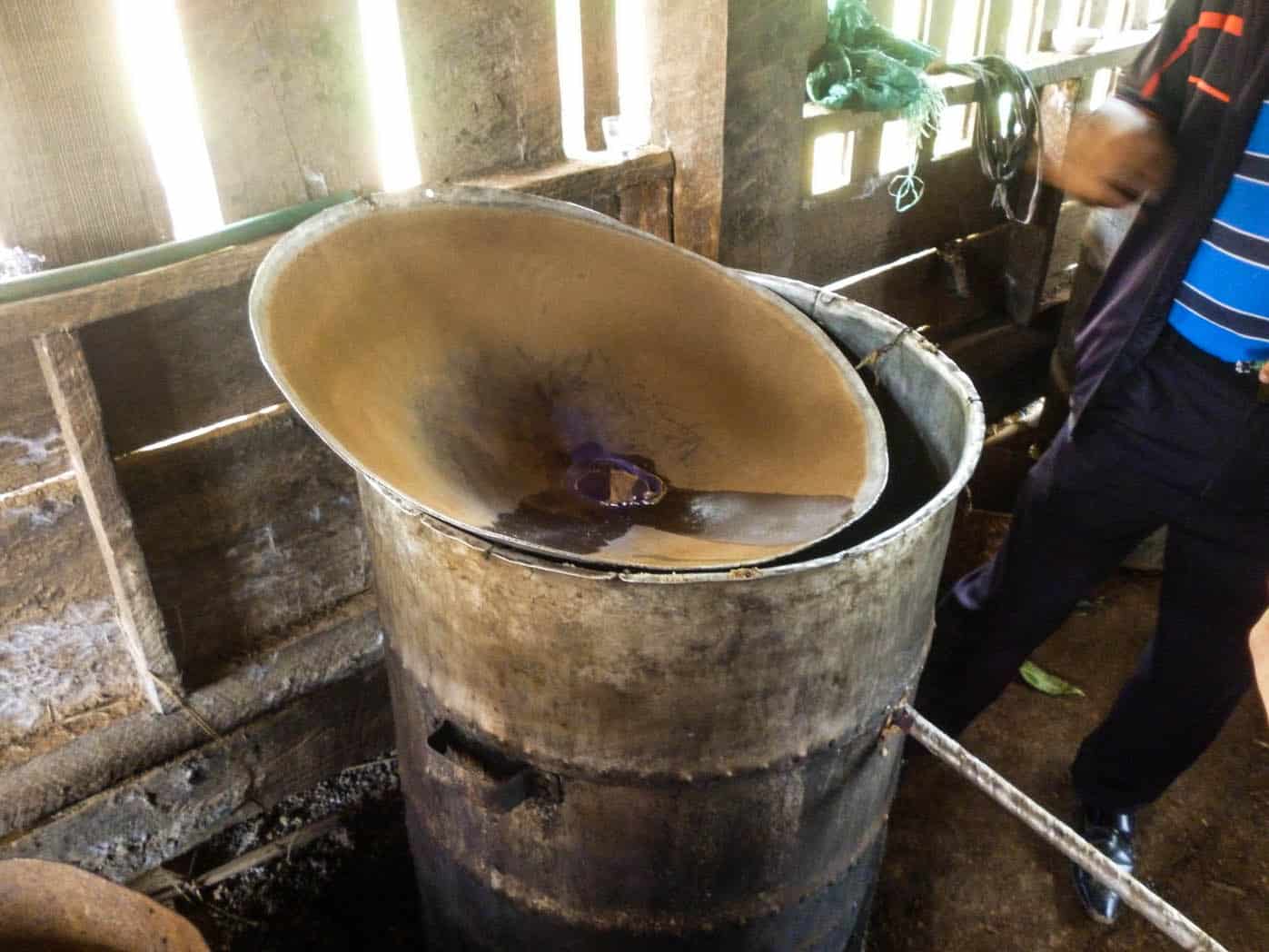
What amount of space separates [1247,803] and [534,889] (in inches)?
84.0

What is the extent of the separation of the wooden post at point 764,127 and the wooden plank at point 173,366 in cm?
115

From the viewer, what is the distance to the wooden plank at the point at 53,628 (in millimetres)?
1829

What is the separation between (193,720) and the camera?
2.13 m

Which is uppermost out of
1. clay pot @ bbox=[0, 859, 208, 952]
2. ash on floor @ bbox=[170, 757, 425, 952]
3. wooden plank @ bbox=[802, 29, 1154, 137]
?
wooden plank @ bbox=[802, 29, 1154, 137]

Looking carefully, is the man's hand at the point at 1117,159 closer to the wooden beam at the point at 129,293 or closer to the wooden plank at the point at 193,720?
the wooden beam at the point at 129,293

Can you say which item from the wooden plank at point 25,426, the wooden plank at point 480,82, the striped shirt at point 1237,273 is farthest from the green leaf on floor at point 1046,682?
the wooden plank at point 25,426

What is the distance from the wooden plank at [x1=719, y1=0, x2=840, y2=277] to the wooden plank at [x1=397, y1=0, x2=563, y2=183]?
41 cm

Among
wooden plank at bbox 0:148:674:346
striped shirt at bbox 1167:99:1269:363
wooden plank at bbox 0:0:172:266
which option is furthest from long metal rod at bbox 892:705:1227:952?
wooden plank at bbox 0:0:172:266

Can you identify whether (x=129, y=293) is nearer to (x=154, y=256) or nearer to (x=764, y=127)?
(x=154, y=256)

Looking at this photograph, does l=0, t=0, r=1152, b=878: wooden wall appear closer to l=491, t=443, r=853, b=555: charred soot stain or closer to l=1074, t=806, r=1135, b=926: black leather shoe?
l=491, t=443, r=853, b=555: charred soot stain

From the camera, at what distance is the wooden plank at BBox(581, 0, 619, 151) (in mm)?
2131

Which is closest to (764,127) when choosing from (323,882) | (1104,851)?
(1104,851)

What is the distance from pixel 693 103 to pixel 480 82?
50 cm

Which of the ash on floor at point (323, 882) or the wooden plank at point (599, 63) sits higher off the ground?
the wooden plank at point (599, 63)
